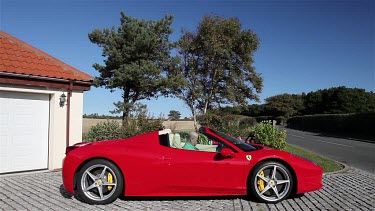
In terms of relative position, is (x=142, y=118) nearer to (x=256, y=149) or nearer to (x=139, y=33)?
(x=256, y=149)

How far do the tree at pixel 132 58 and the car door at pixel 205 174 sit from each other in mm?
15148

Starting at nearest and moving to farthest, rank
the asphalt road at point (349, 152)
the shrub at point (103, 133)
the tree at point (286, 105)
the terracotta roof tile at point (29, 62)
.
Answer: the terracotta roof tile at point (29, 62)
the asphalt road at point (349, 152)
the shrub at point (103, 133)
the tree at point (286, 105)

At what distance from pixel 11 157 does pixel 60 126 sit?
1325mm

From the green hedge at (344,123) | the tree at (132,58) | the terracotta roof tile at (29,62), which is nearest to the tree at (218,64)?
the tree at (132,58)

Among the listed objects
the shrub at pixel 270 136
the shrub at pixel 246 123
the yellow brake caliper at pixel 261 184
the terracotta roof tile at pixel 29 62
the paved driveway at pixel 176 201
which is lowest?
the paved driveway at pixel 176 201

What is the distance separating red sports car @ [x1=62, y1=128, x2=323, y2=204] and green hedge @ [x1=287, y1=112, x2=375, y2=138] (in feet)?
93.1

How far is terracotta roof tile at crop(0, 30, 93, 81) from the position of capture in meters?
7.96

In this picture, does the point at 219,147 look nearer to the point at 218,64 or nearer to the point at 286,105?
the point at 218,64

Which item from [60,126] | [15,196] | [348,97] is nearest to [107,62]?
[60,126]

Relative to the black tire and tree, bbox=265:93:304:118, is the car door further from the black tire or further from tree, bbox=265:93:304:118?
tree, bbox=265:93:304:118

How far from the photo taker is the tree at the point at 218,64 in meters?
25.0

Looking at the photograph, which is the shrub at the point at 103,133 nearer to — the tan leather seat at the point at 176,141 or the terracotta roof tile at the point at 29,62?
the terracotta roof tile at the point at 29,62

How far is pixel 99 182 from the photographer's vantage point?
5.17 metres

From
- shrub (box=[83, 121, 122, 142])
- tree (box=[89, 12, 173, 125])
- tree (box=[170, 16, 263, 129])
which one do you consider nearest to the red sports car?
shrub (box=[83, 121, 122, 142])
